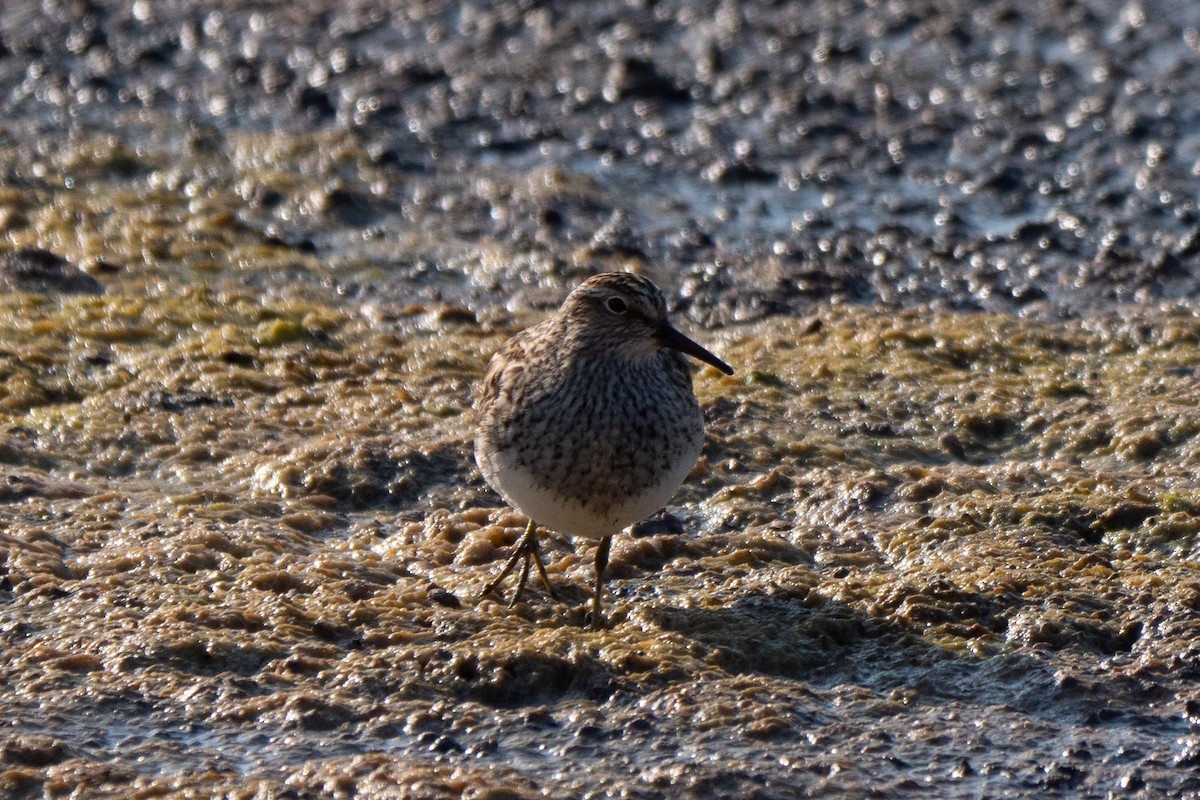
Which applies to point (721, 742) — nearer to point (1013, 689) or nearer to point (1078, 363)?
point (1013, 689)

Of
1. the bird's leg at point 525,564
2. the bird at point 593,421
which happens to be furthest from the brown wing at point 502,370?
the bird's leg at point 525,564

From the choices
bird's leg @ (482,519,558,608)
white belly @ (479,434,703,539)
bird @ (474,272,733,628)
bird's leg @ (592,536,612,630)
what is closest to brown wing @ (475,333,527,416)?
bird @ (474,272,733,628)

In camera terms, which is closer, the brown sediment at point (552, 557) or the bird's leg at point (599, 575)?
the brown sediment at point (552, 557)

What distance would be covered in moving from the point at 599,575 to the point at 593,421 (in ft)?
1.51

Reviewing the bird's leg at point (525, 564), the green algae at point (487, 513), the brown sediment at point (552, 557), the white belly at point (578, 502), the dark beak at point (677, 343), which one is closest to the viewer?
the brown sediment at point (552, 557)

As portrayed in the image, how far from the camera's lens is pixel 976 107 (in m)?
9.30

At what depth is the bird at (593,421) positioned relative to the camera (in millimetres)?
5020

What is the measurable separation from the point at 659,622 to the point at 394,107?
5.10 meters

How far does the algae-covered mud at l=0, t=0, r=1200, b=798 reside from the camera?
448 cm

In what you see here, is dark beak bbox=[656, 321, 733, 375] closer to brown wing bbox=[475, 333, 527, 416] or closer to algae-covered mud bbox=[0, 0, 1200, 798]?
brown wing bbox=[475, 333, 527, 416]

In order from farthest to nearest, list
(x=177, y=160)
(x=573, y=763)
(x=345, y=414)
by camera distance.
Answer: (x=177, y=160) < (x=345, y=414) < (x=573, y=763)

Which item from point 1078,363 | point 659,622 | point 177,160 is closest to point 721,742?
point 659,622

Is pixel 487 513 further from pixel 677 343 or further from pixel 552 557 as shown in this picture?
pixel 677 343

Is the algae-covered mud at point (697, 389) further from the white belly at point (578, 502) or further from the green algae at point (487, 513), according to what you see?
the white belly at point (578, 502)
